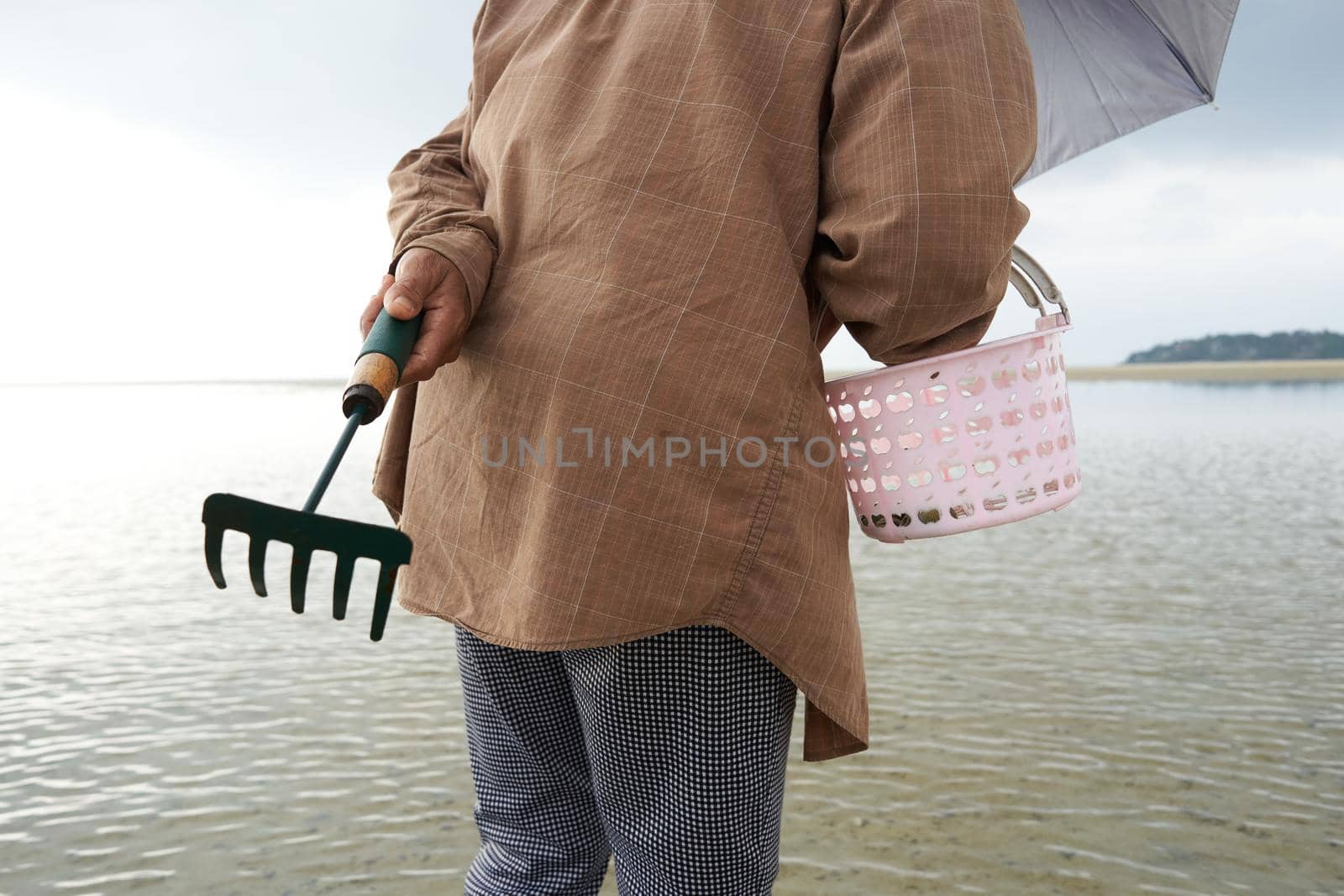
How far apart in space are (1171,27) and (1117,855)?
5.11 feet

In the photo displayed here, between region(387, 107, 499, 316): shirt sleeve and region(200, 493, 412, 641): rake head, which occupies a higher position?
region(387, 107, 499, 316): shirt sleeve

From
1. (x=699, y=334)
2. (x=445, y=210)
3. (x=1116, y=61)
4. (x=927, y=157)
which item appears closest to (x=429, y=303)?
(x=445, y=210)

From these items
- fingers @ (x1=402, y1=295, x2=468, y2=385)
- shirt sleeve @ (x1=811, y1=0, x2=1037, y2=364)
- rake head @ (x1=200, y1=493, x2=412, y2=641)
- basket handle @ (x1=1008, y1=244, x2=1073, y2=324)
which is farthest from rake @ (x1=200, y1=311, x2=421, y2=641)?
basket handle @ (x1=1008, y1=244, x2=1073, y2=324)

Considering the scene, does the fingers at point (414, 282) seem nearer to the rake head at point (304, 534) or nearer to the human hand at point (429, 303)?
the human hand at point (429, 303)

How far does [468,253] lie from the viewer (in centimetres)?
99

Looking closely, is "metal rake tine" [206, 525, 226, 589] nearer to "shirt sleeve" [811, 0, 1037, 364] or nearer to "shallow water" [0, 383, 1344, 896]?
"shirt sleeve" [811, 0, 1037, 364]

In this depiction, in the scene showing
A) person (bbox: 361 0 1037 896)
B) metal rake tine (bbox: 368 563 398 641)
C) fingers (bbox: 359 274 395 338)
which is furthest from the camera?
fingers (bbox: 359 274 395 338)

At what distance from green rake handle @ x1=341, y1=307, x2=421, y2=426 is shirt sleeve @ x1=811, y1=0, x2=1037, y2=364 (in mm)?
408

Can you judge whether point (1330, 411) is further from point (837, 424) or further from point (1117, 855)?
point (837, 424)

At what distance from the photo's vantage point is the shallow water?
2.01m

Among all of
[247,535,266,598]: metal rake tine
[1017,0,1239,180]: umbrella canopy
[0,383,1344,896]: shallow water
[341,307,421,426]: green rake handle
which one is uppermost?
[1017,0,1239,180]: umbrella canopy

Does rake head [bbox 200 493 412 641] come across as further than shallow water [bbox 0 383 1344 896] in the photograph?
Answer: No

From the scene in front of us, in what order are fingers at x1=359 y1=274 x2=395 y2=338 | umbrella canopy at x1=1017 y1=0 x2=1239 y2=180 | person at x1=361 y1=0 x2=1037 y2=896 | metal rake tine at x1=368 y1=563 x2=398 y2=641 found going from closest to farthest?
metal rake tine at x1=368 y1=563 x2=398 y2=641 → person at x1=361 y1=0 x2=1037 y2=896 → fingers at x1=359 y1=274 x2=395 y2=338 → umbrella canopy at x1=1017 y1=0 x2=1239 y2=180

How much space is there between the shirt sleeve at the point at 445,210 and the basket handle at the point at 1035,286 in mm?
655
